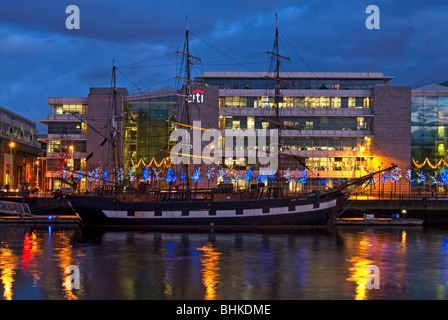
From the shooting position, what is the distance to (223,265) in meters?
30.2

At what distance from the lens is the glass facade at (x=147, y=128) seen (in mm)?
107500

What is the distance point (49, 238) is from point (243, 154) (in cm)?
6123

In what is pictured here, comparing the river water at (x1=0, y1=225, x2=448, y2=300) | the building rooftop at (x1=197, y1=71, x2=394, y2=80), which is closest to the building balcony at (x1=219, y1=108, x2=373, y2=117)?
the building rooftop at (x1=197, y1=71, x2=394, y2=80)

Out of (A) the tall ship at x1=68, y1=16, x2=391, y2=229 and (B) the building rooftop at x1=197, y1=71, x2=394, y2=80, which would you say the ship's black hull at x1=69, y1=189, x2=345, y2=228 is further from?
(B) the building rooftop at x1=197, y1=71, x2=394, y2=80

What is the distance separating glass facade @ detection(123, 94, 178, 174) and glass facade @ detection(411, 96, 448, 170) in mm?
47755

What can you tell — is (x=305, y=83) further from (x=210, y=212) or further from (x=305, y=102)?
(x=210, y=212)

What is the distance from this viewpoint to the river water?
23141 mm

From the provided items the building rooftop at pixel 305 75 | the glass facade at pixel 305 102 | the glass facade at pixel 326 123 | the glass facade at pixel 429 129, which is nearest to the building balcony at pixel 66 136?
the building rooftop at pixel 305 75

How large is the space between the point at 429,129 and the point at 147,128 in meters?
56.9

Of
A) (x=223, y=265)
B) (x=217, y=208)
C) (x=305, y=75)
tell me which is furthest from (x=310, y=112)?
(x=223, y=265)

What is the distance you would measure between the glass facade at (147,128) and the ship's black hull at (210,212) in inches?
2026

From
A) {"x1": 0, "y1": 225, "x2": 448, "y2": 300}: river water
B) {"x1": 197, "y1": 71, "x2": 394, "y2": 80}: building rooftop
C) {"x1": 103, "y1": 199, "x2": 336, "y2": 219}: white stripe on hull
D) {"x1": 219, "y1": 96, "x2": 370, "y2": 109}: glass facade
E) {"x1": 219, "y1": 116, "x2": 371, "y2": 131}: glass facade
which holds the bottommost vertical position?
{"x1": 0, "y1": 225, "x2": 448, "y2": 300}: river water
